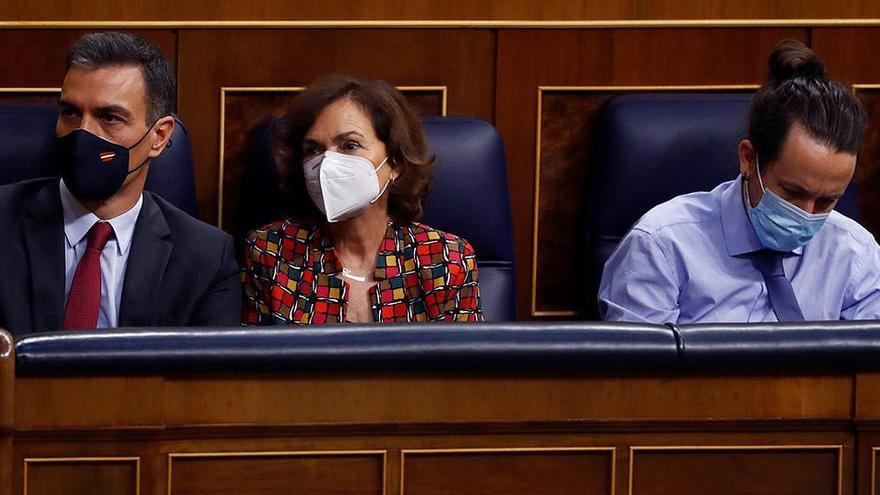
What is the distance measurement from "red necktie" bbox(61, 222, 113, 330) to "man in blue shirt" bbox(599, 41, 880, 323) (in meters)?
0.77

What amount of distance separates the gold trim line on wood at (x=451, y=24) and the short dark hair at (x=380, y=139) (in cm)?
30

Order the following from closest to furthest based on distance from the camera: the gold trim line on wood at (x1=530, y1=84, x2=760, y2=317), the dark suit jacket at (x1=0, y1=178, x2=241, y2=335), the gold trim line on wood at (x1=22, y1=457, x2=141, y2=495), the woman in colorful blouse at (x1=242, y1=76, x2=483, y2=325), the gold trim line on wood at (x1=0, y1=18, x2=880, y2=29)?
1. the gold trim line on wood at (x1=22, y1=457, x2=141, y2=495)
2. the dark suit jacket at (x1=0, y1=178, x2=241, y2=335)
3. the woman in colorful blouse at (x1=242, y1=76, x2=483, y2=325)
4. the gold trim line on wood at (x1=0, y1=18, x2=880, y2=29)
5. the gold trim line on wood at (x1=530, y1=84, x2=760, y2=317)

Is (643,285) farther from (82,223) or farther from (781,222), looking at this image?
(82,223)

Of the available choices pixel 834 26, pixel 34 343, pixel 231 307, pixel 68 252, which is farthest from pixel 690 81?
pixel 34 343

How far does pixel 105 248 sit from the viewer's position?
6.35 ft

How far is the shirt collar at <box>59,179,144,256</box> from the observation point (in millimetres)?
1927

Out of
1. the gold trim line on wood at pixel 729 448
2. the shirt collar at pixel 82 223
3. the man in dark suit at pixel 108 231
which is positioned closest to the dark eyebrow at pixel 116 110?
the man in dark suit at pixel 108 231

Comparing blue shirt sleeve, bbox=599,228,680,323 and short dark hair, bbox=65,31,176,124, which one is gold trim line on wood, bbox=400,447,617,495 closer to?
blue shirt sleeve, bbox=599,228,680,323

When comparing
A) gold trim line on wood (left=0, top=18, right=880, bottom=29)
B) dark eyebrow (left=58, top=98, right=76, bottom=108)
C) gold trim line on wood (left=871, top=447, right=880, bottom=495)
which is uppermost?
gold trim line on wood (left=0, top=18, right=880, bottom=29)

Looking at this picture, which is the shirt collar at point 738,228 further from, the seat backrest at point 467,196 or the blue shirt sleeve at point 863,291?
the seat backrest at point 467,196

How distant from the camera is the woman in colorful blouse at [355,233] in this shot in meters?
2.07

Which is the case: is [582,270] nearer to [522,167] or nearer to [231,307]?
[522,167]

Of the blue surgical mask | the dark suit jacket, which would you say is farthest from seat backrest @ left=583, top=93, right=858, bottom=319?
the dark suit jacket

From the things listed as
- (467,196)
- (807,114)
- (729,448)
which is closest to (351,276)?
(467,196)
